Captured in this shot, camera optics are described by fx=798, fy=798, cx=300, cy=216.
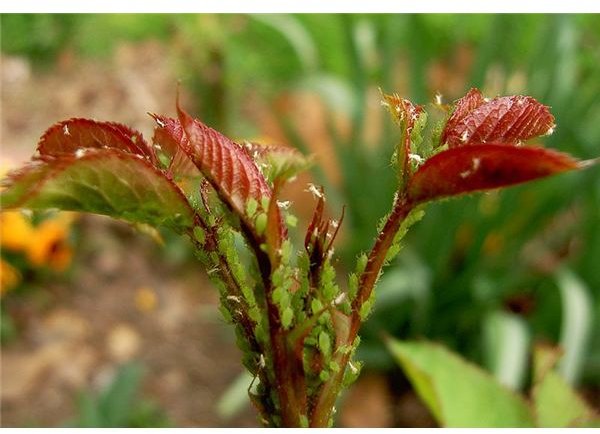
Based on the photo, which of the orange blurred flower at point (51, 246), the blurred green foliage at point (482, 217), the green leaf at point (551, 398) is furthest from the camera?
the orange blurred flower at point (51, 246)

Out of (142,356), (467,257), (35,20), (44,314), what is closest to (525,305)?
(467,257)

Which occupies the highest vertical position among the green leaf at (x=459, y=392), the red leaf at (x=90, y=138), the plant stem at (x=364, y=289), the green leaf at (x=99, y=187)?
the red leaf at (x=90, y=138)

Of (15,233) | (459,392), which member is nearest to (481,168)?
(459,392)

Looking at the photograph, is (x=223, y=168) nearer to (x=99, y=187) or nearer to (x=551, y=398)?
(x=99, y=187)

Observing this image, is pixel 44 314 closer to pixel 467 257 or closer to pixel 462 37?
pixel 467 257

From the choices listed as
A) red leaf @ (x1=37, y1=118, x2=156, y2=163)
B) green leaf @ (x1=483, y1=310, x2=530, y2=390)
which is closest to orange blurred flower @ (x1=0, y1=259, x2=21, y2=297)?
green leaf @ (x1=483, y1=310, x2=530, y2=390)

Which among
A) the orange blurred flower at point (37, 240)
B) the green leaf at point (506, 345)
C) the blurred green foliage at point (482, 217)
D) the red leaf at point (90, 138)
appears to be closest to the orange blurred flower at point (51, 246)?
the orange blurred flower at point (37, 240)

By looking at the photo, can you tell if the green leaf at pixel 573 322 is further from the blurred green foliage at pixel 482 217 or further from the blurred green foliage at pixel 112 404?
the blurred green foliage at pixel 112 404
